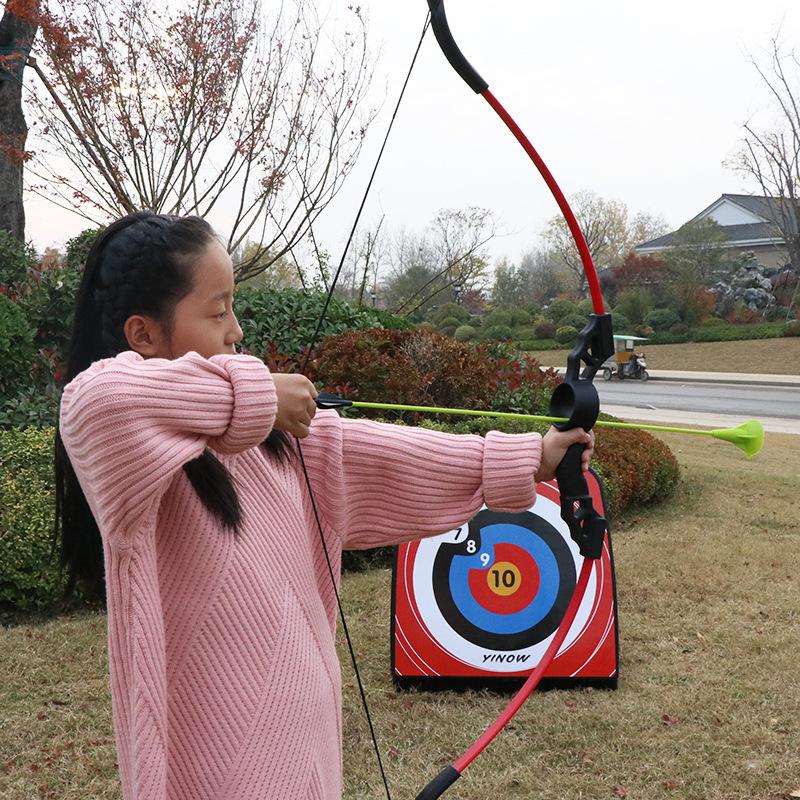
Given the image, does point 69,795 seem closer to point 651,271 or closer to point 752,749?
point 752,749

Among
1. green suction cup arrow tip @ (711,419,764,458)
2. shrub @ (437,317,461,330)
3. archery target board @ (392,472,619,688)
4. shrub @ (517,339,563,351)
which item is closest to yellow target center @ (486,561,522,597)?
archery target board @ (392,472,619,688)

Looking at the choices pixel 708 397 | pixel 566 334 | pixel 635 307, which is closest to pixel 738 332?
pixel 635 307

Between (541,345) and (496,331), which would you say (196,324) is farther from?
(496,331)

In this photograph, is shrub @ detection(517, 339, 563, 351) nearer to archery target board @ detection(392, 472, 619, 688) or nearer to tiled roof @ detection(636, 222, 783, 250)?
tiled roof @ detection(636, 222, 783, 250)

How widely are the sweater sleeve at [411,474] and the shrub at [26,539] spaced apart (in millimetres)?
3137

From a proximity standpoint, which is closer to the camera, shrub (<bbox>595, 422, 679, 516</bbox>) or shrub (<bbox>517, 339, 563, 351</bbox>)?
shrub (<bbox>595, 422, 679, 516</bbox>)

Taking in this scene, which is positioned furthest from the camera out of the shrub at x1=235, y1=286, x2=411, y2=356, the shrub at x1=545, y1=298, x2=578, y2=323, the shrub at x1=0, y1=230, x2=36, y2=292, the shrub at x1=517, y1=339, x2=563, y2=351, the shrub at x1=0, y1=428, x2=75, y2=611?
the shrub at x1=545, y1=298, x2=578, y2=323

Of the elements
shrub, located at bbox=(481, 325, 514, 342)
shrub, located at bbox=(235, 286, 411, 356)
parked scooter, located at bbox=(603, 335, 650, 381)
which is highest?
shrub, located at bbox=(235, 286, 411, 356)

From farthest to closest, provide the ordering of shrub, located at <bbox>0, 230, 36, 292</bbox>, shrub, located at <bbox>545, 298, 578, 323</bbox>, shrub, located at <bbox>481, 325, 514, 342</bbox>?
shrub, located at <bbox>545, 298, 578, 323</bbox> → shrub, located at <bbox>481, 325, 514, 342</bbox> → shrub, located at <bbox>0, 230, 36, 292</bbox>

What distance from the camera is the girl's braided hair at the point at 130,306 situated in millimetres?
1441

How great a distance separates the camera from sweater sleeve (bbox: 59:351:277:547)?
49.1 inches

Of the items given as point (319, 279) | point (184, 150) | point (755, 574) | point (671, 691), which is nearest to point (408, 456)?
point (671, 691)

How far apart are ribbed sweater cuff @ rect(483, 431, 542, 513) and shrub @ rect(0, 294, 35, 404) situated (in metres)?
5.26

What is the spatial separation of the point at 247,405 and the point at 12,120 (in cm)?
940
